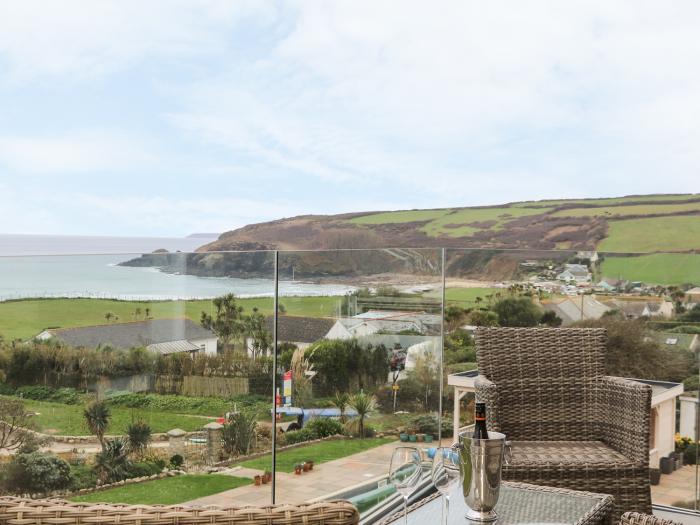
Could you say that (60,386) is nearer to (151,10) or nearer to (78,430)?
(78,430)

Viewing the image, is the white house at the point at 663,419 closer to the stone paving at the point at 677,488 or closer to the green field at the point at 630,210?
the stone paving at the point at 677,488

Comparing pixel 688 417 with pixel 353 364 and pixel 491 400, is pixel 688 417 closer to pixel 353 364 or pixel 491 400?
pixel 491 400

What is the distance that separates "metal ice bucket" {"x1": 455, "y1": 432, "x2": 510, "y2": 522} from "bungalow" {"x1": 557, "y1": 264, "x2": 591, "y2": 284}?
7.64ft

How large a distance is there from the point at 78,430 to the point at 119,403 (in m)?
0.20

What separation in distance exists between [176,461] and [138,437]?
0.21 meters

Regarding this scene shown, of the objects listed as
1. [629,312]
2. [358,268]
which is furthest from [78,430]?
[629,312]

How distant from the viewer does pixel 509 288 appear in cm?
427

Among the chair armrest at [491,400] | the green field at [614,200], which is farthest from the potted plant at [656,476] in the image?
the green field at [614,200]

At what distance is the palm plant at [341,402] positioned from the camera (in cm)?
360

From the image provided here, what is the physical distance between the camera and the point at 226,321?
3.31 meters

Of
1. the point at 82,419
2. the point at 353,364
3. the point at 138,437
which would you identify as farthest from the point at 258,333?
the point at 82,419

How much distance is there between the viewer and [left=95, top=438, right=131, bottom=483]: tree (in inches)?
122

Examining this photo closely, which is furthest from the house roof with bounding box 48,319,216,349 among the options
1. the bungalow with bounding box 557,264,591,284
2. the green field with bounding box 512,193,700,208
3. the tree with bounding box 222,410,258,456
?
the green field with bounding box 512,193,700,208

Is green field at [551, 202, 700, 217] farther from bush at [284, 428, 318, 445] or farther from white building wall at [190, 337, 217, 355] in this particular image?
white building wall at [190, 337, 217, 355]
